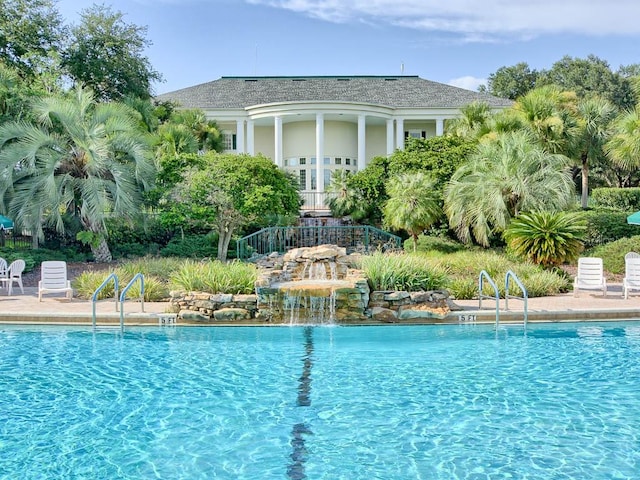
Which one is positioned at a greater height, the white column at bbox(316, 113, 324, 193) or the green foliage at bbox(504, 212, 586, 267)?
the white column at bbox(316, 113, 324, 193)

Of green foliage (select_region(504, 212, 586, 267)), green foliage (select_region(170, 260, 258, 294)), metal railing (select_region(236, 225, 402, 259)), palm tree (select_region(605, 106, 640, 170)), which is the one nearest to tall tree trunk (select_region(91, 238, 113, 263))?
metal railing (select_region(236, 225, 402, 259))

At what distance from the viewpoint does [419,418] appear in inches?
289

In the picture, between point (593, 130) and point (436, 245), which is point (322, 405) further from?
point (593, 130)

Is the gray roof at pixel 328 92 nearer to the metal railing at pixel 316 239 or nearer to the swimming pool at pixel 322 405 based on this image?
the metal railing at pixel 316 239

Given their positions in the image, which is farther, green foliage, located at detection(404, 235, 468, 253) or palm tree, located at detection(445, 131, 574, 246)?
green foliage, located at detection(404, 235, 468, 253)

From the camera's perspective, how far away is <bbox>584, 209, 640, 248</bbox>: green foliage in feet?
72.4

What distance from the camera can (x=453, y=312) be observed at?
513 inches

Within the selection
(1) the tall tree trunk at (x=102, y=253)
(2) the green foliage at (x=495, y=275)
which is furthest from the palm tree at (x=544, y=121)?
(1) the tall tree trunk at (x=102, y=253)

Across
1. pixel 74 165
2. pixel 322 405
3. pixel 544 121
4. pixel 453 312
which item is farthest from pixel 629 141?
pixel 74 165

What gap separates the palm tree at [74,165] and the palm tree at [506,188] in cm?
1033

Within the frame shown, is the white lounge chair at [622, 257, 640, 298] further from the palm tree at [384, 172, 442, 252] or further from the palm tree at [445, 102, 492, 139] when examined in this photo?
the palm tree at [445, 102, 492, 139]

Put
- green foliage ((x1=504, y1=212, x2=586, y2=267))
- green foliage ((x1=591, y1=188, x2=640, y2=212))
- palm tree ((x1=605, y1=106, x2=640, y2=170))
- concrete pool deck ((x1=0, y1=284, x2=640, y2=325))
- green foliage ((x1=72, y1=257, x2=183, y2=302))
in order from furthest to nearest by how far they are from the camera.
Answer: green foliage ((x1=591, y1=188, x2=640, y2=212)), palm tree ((x1=605, y1=106, x2=640, y2=170)), green foliage ((x1=504, y1=212, x2=586, y2=267)), green foliage ((x1=72, y1=257, x2=183, y2=302)), concrete pool deck ((x1=0, y1=284, x2=640, y2=325))

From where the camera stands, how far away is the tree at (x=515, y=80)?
186ft

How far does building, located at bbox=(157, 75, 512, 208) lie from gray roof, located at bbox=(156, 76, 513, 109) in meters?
0.06
